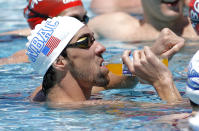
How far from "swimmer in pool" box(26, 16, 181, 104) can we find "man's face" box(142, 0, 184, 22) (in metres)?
3.13

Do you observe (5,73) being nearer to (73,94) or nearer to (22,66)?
(22,66)

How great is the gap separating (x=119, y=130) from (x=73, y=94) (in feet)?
2.33

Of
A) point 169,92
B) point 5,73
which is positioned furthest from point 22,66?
point 169,92

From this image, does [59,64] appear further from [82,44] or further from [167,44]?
[167,44]

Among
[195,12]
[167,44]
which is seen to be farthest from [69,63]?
[195,12]

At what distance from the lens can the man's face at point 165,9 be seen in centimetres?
722

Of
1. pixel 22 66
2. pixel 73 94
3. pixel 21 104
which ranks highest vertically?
pixel 73 94

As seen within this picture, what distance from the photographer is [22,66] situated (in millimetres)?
6449

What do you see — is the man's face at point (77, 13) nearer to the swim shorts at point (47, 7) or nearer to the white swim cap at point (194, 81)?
the swim shorts at point (47, 7)

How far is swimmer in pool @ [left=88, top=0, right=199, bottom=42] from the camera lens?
732 cm

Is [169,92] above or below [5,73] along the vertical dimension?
above

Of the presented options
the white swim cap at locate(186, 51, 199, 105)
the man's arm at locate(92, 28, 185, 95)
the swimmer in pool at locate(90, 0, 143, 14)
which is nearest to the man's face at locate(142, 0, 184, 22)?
the man's arm at locate(92, 28, 185, 95)

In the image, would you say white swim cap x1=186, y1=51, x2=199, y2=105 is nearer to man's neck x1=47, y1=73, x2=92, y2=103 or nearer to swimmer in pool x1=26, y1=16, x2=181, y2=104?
swimmer in pool x1=26, y1=16, x2=181, y2=104

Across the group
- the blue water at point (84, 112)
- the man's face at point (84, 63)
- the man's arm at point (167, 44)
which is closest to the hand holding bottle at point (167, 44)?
the man's arm at point (167, 44)
